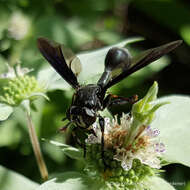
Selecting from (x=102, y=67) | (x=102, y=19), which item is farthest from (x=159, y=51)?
(x=102, y=19)

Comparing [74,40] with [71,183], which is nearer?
[71,183]

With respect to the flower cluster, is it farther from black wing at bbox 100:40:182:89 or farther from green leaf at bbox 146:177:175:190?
black wing at bbox 100:40:182:89

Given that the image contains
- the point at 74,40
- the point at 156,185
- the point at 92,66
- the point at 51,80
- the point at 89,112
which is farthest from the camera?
the point at 74,40

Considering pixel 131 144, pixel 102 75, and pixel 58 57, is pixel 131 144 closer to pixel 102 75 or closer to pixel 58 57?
pixel 102 75

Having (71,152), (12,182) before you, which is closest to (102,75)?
(71,152)

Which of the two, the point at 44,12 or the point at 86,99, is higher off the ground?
the point at 44,12

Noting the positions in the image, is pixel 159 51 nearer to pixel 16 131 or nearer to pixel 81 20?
Result: pixel 16 131
